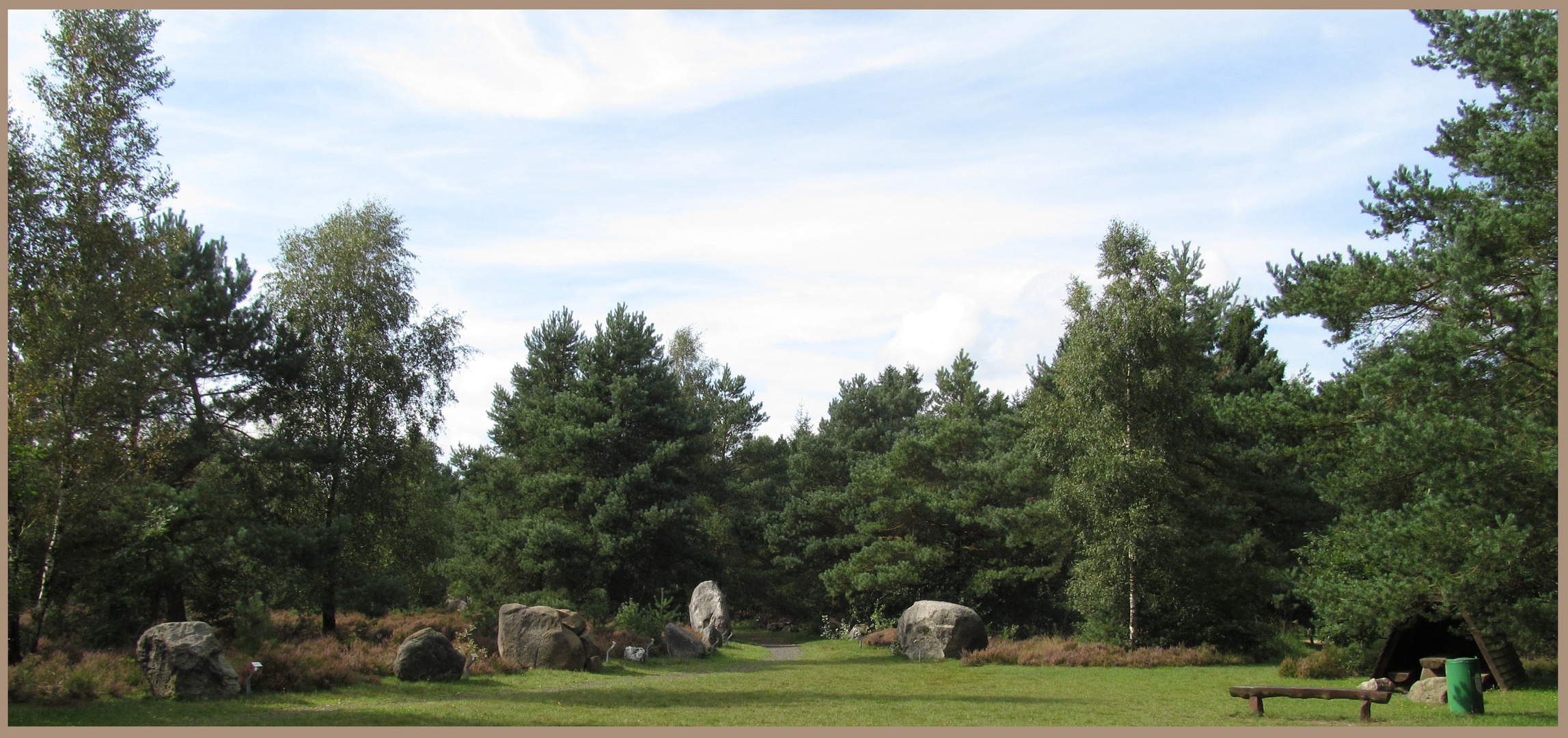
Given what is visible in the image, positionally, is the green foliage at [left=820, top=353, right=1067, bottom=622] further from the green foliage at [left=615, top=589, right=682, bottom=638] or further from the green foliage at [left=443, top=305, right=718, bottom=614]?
the green foliage at [left=615, top=589, right=682, bottom=638]

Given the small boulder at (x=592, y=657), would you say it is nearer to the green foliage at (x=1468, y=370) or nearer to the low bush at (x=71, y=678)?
the low bush at (x=71, y=678)

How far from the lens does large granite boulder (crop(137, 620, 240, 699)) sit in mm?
14062

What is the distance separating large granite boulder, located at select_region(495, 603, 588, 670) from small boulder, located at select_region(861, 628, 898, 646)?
41.2 feet

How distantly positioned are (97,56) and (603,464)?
20.3 metres

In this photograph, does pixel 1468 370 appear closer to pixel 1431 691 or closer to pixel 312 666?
pixel 1431 691

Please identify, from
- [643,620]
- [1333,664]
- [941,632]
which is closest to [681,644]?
[643,620]

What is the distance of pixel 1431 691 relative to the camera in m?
14.5

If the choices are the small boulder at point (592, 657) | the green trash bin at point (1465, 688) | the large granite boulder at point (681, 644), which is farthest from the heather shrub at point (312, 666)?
the green trash bin at point (1465, 688)

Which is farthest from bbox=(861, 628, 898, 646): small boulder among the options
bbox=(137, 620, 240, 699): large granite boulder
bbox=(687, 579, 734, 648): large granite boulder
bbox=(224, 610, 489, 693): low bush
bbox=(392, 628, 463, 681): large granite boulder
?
bbox=(137, 620, 240, 699): large granite boulder

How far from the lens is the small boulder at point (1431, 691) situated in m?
14.3

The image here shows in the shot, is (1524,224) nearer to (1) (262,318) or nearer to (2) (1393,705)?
(2) (1393,705)

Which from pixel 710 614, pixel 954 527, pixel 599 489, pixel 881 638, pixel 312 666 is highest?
pixel 599 489

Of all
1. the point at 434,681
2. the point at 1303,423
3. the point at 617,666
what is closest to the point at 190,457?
the point at 434,681

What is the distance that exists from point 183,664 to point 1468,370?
65.3 ft
